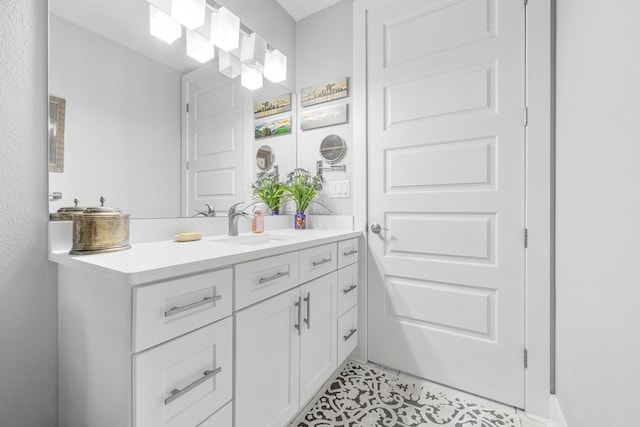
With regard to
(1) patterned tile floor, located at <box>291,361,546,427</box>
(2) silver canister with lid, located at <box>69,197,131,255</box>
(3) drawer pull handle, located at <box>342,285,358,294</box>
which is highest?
(2) silver canister with lid, located at <box>69,197,131,255</box>

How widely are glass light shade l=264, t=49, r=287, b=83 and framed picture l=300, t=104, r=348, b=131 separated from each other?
0.33 metres

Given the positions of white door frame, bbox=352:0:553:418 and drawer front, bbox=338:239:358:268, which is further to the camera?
drawer front, bbox=338:239:358:268

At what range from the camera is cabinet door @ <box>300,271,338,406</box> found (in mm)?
1298

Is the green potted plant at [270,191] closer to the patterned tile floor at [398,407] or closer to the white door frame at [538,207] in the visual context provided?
the patterned tile floor at [398,407]

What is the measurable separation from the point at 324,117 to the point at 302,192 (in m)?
0.59

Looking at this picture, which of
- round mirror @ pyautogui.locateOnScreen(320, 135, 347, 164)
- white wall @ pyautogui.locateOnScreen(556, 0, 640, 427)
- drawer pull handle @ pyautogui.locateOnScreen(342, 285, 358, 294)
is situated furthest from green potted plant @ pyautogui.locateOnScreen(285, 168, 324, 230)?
white wall @ pyautogui.locateOnScreen(556, 0, 640, 427)

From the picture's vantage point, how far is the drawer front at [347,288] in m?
1.63

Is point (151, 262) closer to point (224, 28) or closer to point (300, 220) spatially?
point (300, 220)

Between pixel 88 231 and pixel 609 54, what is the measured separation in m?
1.72

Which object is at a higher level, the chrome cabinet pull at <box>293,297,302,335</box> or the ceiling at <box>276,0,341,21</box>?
the ceiling at <box>276,0,341,21</box>

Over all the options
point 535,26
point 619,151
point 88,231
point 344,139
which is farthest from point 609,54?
point 88,231

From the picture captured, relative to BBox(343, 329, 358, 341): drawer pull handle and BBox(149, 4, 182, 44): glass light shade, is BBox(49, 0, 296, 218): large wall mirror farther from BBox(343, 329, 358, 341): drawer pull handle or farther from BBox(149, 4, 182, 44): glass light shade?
BBox(343, 329, 358, 341): drawer pull handle

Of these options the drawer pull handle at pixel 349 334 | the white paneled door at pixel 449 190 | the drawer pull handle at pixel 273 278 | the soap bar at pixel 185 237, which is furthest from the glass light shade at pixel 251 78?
the drawer pull handle at pixel 349 334

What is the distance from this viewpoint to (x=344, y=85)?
6.47 ft
